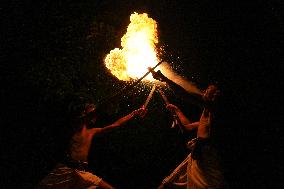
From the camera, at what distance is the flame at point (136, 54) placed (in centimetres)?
766

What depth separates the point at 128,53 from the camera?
784cm

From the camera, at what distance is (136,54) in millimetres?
7742

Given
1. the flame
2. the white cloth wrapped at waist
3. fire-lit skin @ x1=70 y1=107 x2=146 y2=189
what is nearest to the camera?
the white cloth wrapped at waist

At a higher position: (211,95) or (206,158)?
(211,95)

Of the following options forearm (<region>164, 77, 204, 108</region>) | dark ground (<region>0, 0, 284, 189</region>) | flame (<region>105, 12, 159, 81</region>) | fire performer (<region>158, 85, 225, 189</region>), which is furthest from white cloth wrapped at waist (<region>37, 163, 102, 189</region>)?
dark ground (<region>0, 0, 284, 189</region>)

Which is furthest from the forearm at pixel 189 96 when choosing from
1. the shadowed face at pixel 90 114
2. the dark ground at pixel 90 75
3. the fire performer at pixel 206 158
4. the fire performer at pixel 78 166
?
the dark ground at pixel 90 75

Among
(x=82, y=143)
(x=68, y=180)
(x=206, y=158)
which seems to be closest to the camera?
(x=206, y=158)

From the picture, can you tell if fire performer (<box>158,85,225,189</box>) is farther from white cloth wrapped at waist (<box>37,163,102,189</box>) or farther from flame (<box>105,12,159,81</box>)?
white cloth wrapped at waist (<box>37,163,102,189</box>)

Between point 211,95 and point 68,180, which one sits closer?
point 211,95

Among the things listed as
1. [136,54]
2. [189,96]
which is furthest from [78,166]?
[189,96]

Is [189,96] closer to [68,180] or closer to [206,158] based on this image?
[206,158]

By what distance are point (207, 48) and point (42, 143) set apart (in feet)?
16.4

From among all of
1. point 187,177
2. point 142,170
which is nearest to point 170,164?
point 142,170

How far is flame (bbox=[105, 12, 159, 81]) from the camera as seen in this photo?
7.66 meters
